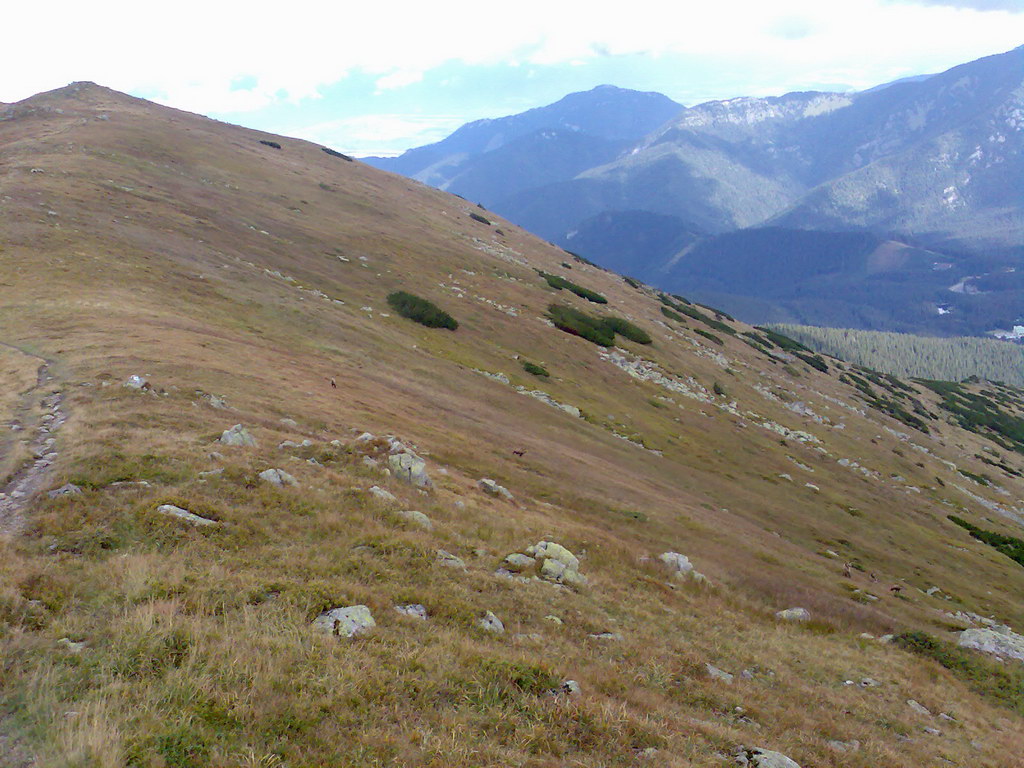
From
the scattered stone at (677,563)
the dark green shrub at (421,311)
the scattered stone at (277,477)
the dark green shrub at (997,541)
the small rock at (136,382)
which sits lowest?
the dark green shrub at (997,541)

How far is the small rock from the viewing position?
1700cm

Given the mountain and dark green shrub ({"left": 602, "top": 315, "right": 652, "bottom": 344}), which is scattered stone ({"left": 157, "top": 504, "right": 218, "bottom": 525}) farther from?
dark green shrub ({"left": 602, "top": 315, "right": 652, "bottom": 344})

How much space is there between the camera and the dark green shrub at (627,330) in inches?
2177

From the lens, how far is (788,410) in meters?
56.8

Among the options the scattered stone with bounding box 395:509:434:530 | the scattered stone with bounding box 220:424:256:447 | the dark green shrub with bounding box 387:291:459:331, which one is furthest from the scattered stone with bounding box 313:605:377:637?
the dark green shrub with bounding box 387:291:459:331

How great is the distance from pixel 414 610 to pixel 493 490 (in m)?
8.97

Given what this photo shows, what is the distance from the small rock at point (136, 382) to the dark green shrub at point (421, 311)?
77.6ft

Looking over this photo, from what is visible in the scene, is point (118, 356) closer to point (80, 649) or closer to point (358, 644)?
point (80, 649)

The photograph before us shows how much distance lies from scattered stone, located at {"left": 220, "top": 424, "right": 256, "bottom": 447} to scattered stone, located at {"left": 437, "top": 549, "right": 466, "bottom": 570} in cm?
643

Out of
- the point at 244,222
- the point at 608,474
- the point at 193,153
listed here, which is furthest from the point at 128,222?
the point at 608,474

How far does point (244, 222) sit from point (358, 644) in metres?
44.8

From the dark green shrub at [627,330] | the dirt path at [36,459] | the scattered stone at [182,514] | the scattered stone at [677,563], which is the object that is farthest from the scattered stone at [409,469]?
the dark green shrub at [627,330]

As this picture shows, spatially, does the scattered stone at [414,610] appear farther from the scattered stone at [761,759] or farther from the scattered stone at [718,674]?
the scattered stone at [718,674]

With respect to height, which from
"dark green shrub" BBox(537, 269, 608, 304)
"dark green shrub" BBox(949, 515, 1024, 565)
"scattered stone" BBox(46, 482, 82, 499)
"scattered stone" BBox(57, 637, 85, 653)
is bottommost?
"dark green shrub" BBox(949, 515, 1024, 565)
